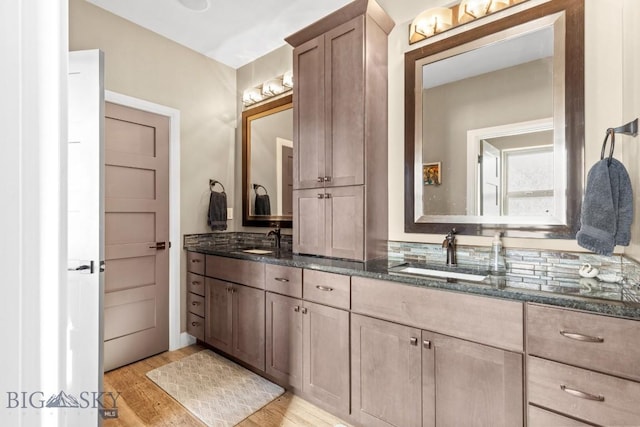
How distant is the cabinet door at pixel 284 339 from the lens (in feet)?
6.97

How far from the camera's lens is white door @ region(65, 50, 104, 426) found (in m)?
1.73

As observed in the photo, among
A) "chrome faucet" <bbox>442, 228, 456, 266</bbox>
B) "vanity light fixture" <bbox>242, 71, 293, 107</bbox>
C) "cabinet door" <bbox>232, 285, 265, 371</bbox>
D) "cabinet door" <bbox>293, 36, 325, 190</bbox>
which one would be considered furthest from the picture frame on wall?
"vanity light fixture" <bbox>242, 71, 293, 107</bbox>

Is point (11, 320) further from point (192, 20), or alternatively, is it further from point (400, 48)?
point (192, 20)

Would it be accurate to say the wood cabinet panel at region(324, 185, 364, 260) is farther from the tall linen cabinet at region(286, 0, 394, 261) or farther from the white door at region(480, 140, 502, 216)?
the white door at region(480, 140, 502, 216)

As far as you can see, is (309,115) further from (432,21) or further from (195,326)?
(195,326)

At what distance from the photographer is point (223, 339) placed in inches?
106

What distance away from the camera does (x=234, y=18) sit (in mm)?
2699

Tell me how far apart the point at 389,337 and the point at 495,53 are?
1763 mm

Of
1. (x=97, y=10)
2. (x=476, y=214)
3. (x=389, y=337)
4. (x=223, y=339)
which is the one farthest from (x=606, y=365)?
(x=97, y=10)

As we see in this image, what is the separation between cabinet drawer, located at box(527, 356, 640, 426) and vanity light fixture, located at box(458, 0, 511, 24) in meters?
1.89

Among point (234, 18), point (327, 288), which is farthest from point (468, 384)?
point (234, 18)

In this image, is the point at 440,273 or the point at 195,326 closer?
the point at 440,273

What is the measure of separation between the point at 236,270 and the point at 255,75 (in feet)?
6.74

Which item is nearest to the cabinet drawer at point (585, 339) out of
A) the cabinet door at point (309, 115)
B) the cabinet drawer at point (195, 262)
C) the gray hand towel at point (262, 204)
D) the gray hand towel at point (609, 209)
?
the gray hand towel at point (609, 209)
